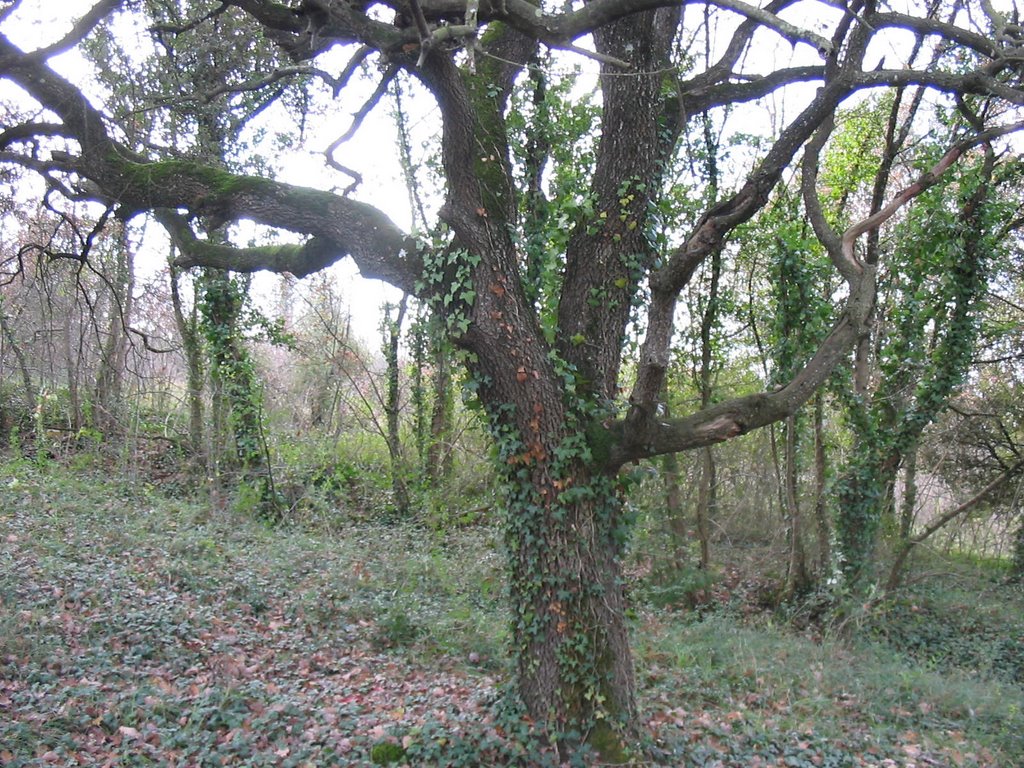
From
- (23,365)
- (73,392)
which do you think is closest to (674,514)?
(73,392)

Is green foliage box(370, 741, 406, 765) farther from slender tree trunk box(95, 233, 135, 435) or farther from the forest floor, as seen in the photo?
slender tree trunk box(95, 233, 135, 435)

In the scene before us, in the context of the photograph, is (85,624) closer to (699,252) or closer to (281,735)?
(281,735)

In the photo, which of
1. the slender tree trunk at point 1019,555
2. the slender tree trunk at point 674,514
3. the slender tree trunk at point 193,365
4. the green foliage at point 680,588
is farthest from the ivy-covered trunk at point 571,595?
the slender tree trunk at point 1019,555

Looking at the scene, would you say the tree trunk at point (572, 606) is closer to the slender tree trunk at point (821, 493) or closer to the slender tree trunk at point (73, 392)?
the slender tree trunk at point (821, 493)

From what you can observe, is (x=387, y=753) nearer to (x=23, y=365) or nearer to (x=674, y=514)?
(x=674, y=514)

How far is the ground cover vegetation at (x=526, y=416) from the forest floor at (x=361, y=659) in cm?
5

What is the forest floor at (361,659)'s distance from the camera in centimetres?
518

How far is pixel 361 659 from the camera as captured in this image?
Result: 23.3 feet

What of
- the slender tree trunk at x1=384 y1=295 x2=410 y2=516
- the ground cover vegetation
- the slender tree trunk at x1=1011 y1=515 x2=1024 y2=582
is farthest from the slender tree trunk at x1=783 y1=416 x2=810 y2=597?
the slender tree trunk at x1=384 y1=295 x2=410 y2=516

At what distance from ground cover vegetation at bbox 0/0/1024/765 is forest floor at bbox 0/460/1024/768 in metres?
0.05

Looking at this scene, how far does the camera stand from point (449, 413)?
517 inches

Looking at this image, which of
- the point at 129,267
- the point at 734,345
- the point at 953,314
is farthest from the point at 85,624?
the point at 953,314

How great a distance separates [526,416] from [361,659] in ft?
11.2

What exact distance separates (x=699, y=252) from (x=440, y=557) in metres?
6.29
